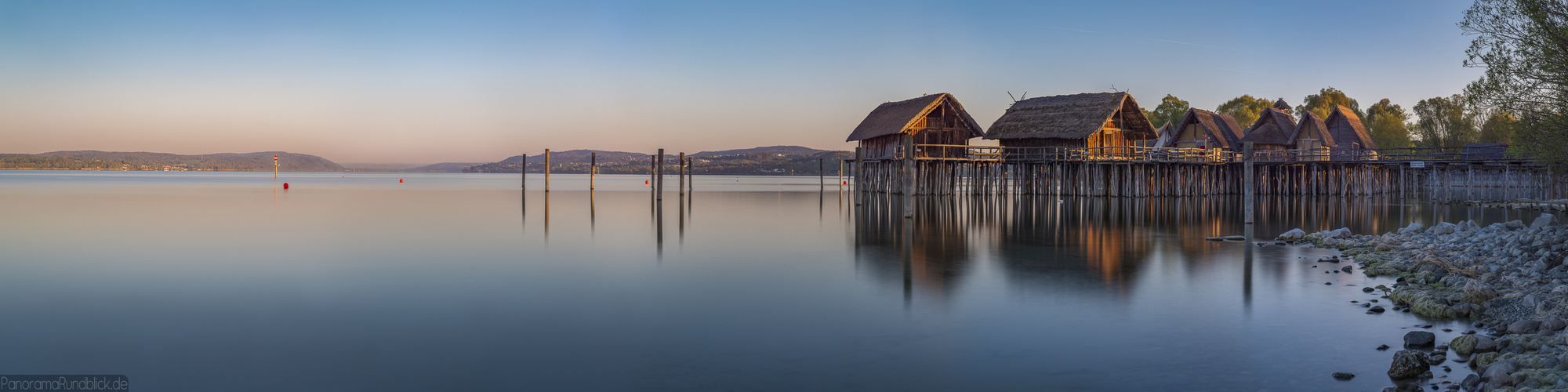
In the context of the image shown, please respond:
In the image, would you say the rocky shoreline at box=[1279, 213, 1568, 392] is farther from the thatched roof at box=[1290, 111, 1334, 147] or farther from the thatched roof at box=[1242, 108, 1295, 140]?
the thatched roof at box=[1242, 108, 1295, 140]

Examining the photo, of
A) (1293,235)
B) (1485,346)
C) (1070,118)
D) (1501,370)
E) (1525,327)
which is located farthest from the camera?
(1070,118)

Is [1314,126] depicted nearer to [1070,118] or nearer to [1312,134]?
[1312,134]

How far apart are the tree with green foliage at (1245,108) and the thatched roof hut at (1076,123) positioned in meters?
33.8

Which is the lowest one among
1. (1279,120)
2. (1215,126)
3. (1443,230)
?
(1443,230)

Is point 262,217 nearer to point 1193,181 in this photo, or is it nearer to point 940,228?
point 940,228

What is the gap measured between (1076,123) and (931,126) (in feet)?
22.9

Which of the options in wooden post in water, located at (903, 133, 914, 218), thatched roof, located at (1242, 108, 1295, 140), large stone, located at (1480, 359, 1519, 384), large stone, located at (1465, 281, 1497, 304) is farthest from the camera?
thatched roof, located at (1242, 108, 1295, 140)

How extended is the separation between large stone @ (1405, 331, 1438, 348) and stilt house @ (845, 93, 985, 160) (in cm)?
3426

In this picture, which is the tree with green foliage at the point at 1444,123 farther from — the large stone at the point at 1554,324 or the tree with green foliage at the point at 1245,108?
the large stone at the point at 1554,324

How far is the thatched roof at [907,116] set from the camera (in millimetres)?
43219

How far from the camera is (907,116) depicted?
144 ft

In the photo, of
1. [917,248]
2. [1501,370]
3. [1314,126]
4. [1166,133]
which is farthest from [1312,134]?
[1501,370]

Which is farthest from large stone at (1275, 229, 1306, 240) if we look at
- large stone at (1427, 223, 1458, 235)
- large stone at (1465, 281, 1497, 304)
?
large stone at (1465, 281, 1497, 304)

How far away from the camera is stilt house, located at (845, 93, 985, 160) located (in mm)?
43500
